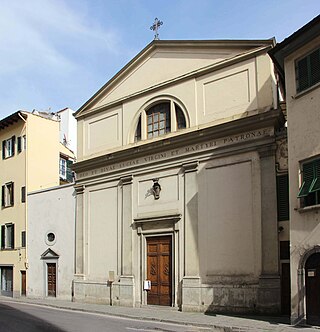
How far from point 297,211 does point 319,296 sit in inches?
96.6

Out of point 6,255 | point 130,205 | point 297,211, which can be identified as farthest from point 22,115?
point 297,211

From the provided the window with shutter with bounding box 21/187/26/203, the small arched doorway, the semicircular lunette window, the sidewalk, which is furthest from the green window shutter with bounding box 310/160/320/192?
the window with shutter with bounding box 21/187/26/203

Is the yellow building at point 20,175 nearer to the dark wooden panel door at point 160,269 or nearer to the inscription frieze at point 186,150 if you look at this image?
the inscription frieze at point 186,150

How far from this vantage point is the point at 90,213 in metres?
24.4

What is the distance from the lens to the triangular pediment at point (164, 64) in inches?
781

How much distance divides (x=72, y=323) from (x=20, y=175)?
A: 15.6 m

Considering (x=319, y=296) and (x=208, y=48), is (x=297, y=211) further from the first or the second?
(x=208, y=48)

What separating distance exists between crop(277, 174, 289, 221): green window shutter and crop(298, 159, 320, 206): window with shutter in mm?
2410

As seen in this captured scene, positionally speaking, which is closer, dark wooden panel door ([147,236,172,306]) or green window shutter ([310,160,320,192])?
green window shutter ([310,160,320,192])

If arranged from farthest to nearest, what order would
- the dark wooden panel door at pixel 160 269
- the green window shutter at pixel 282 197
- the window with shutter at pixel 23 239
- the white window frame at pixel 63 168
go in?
the white window frame at pixel 63 168, the window with shutter at pixel 23 239, the dark wooden panel door at pixel 160 269, the green window shutter at pixel 282 197

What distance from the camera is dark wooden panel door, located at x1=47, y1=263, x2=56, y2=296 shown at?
85.5ft

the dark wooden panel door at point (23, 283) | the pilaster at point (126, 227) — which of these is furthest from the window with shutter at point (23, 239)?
the pilaster at point (126, 227)

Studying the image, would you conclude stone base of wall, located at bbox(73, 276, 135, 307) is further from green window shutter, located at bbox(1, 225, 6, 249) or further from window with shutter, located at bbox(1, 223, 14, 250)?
green window shutter, located at bbox(1, 225, 6, 249)

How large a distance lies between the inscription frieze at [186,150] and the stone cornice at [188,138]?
0.46 ft
